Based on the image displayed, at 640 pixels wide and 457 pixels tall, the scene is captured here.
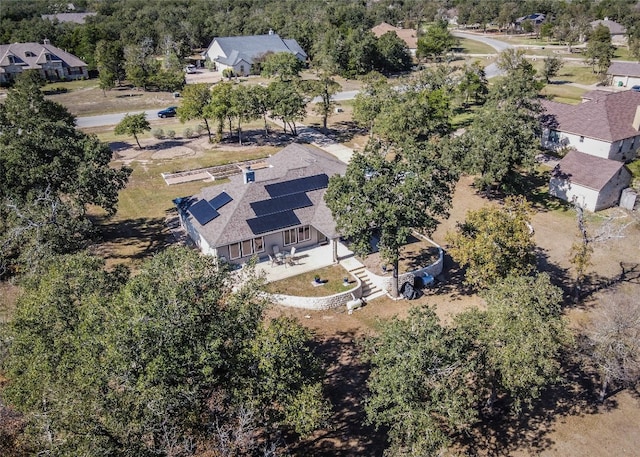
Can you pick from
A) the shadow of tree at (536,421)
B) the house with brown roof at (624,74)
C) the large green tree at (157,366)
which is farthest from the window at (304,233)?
the house with brown roof at (624,74)

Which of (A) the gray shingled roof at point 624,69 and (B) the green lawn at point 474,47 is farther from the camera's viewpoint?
(B) the green lawn at point 474,47

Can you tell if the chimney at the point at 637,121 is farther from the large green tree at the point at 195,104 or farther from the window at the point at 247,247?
the large green tree at the point at 195,104

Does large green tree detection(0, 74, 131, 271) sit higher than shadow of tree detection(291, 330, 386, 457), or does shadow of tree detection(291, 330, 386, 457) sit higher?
large green tree detection(0, 74, 131, 271)

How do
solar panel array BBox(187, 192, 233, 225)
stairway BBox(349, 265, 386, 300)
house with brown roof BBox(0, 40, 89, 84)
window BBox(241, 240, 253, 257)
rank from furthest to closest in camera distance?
house with brown roof BBox(0, 40, 89, 84) → solar panel array BBox(187, 192, 233, 225) → window BBox(241, 240, 253, 257) → stairway BBox(349, 265, 386, 300)

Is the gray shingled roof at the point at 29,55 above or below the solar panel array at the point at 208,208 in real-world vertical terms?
above

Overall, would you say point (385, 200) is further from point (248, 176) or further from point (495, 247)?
point (248, 176)

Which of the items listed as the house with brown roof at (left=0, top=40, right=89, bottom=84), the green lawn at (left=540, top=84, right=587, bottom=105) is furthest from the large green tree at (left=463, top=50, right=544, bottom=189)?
the house with brown roof at (left=0, top=40, right=89, bottom=84)

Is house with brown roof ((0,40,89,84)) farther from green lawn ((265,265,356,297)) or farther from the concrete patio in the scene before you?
green lawn ((265,265,356,297))
